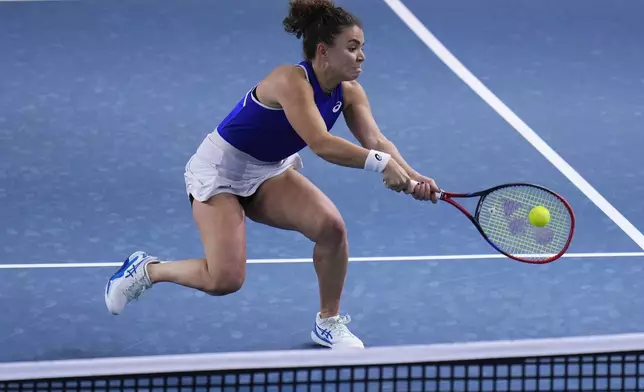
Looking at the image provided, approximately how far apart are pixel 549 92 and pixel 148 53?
2665 mm

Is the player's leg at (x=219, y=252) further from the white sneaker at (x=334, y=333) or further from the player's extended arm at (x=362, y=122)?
the player's extended arm at (x=362, y=122)

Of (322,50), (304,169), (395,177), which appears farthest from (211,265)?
(304,169)

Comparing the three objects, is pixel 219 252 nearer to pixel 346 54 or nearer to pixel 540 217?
pixel 346 54

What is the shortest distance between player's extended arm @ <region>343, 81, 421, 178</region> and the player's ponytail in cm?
28

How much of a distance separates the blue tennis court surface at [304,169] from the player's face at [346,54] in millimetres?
1081

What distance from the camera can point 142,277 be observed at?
189 inches

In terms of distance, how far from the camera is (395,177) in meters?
4.30

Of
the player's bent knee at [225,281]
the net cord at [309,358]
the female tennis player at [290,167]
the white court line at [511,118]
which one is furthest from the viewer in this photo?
the white court line at [511,118]

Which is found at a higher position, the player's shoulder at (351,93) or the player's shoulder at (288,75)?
the player's shoulder at (288,75)

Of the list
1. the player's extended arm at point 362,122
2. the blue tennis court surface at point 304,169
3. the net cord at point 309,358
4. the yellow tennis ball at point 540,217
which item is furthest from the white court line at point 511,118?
the net cord at point 309,358

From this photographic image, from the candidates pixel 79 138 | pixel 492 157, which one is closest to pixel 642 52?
pixel 492 157

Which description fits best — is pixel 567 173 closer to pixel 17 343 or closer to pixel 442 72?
pixel 442 72

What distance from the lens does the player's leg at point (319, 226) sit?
→ 4.60 metres

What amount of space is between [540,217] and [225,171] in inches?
45.3
